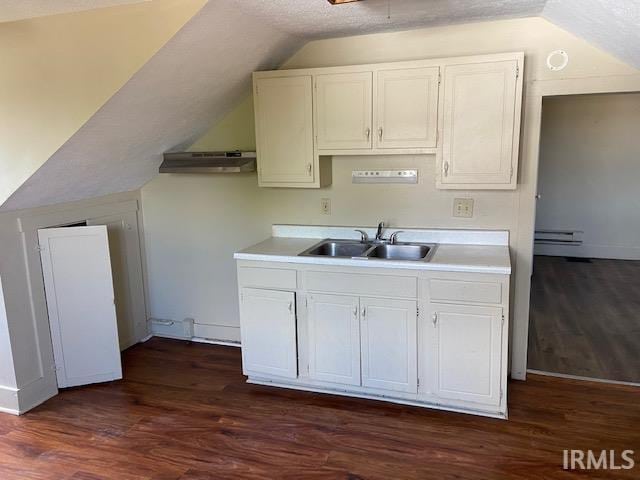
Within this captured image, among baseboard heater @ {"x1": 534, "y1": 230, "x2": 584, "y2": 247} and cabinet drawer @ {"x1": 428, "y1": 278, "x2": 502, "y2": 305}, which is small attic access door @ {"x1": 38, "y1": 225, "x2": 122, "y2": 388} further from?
baseboard heater @ {"x1": 534, "y1": 230, "x2": 584, "y2": 247}

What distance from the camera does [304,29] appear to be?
2.83 metres

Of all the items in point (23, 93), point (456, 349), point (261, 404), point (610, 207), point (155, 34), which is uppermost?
point (155, 34)

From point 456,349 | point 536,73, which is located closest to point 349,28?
point 536,73

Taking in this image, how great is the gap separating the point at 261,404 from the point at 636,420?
212 cm

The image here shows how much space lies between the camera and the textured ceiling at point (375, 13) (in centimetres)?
242

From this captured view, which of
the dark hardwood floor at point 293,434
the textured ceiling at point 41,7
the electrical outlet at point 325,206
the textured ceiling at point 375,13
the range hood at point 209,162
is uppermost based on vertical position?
the textured ceiling at point 375,13

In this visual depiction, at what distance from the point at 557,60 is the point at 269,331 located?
2.36 meters

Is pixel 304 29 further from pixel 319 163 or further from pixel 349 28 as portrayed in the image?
pixel 319 163

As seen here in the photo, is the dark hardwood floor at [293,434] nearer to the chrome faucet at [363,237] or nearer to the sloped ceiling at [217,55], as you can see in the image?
the chrome faucet at [363,237]

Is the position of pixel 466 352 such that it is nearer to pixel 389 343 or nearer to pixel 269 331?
pixel 389 343

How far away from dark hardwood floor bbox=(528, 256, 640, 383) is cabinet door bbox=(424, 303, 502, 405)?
85 cm

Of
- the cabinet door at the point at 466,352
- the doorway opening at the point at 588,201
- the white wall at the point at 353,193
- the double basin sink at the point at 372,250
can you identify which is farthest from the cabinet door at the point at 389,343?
the doorway opening at the point at 588,201

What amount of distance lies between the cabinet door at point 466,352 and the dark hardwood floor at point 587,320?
0.85m

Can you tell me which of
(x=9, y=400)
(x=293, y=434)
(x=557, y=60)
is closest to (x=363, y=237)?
(x=293, y=434)
